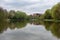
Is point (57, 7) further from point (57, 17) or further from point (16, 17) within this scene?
point (16, 17)

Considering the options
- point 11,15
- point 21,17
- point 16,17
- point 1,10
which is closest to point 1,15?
point 1,10

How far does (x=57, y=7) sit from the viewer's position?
53.4m

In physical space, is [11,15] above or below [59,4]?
below

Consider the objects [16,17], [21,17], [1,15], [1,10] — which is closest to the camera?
[1,15]

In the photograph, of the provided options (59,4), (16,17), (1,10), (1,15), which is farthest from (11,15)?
(59,4)

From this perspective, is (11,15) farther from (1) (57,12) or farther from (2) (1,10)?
(1) (57,12)

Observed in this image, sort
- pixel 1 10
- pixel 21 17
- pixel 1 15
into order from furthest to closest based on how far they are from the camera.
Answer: pixel 21 17
pixel 1 10
pixel 1 15

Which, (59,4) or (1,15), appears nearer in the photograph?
(59,4)

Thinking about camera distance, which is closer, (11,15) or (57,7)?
(57,7)

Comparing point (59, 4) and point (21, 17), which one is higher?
point (59, 4)

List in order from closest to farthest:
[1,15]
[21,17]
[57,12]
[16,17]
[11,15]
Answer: [57,12]
[1,15]
[11,15]
[16,17]
[21,17]

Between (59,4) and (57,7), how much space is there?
2.00m

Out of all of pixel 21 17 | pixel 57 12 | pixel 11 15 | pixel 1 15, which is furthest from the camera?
pixel 21 17

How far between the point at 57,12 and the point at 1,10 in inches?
1199
